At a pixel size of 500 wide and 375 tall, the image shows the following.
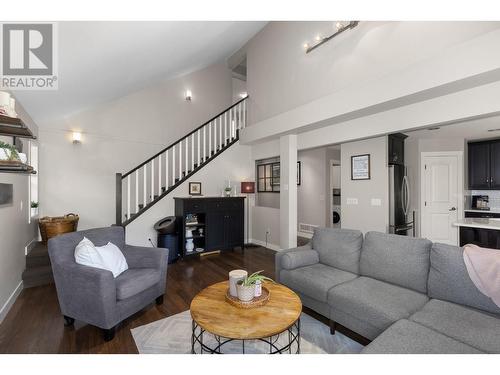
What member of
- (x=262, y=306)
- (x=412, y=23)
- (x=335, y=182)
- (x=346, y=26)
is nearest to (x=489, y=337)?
(x=262, y=306)

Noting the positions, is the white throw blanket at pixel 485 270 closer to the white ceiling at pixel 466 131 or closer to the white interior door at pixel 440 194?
the white ceiling at pixel 466 131

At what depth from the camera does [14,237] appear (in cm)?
289

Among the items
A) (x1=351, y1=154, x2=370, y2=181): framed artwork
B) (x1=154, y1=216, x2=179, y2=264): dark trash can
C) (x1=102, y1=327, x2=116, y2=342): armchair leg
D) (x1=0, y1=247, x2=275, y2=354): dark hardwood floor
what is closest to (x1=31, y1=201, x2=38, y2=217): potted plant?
(x1=0, y1=247, x2=275, y2=354): dark hardwood floor

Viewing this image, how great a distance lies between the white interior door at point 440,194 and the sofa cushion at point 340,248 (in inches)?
139

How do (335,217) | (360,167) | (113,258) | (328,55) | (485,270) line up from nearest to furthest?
(485,270) → (113,258) → (328,55) → (360,167) → (335,217)

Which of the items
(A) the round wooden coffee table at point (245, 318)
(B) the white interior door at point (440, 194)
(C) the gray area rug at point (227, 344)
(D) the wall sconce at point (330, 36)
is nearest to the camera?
(A) the round wooden coffee table at point (245, 318)

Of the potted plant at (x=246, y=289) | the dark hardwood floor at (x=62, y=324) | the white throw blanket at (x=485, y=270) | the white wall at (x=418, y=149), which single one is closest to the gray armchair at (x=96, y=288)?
the dark hardwood floor at (x=62, y=324)

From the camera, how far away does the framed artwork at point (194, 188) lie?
4.89m

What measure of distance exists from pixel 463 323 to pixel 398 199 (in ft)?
8.99

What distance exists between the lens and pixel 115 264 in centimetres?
249

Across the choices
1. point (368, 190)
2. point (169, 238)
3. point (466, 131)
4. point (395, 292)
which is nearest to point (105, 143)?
point (169, 238)

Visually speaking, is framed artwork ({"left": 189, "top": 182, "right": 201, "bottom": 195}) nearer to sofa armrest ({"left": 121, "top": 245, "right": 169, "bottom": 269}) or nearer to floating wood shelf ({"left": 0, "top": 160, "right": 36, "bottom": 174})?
sofa armrest ({"left": 121, "top": 245, "right": 169, "bottom": 269})

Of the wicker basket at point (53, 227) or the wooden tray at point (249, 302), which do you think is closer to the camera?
the wooden tray at point (249, 302)

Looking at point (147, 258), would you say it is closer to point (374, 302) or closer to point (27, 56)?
point (27, 56)
